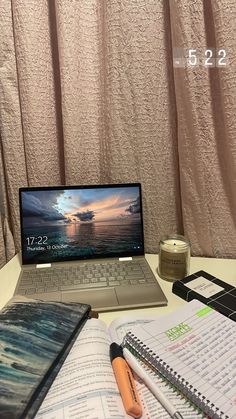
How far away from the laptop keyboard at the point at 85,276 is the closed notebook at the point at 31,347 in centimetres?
10

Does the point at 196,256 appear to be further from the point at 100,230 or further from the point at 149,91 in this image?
the point at 149,91

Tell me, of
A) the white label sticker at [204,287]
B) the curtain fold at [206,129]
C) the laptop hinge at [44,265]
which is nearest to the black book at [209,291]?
the white label sticker at [204,287]

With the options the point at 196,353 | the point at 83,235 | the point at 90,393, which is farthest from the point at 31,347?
the point at 83,235

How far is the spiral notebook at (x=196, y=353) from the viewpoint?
1.22 feet

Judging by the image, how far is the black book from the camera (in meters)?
0.55

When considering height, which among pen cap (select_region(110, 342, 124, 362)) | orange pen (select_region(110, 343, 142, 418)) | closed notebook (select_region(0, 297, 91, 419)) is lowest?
orange pen (select_region(110, 343, 142, 418))

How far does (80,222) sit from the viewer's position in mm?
726

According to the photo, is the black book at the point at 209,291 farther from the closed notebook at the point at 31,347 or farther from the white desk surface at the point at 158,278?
the closed notebook at the point at 31,347

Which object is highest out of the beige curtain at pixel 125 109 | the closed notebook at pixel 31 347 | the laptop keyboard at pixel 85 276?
the beige curtain at pixel 125 109

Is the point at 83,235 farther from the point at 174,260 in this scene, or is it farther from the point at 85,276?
the point at 174,260

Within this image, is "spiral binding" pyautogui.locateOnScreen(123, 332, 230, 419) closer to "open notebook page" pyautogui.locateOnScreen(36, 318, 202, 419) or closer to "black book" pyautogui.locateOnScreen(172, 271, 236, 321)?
"open notebook page" pyautogui.locateOnScreen(36, 318, 202, 419)

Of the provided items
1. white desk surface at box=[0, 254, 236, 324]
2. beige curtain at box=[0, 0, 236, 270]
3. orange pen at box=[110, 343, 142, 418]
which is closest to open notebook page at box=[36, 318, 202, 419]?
orange pen at box=[110, 343, 142, 418]

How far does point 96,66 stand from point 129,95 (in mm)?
106

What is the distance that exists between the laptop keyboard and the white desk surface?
0.03m
